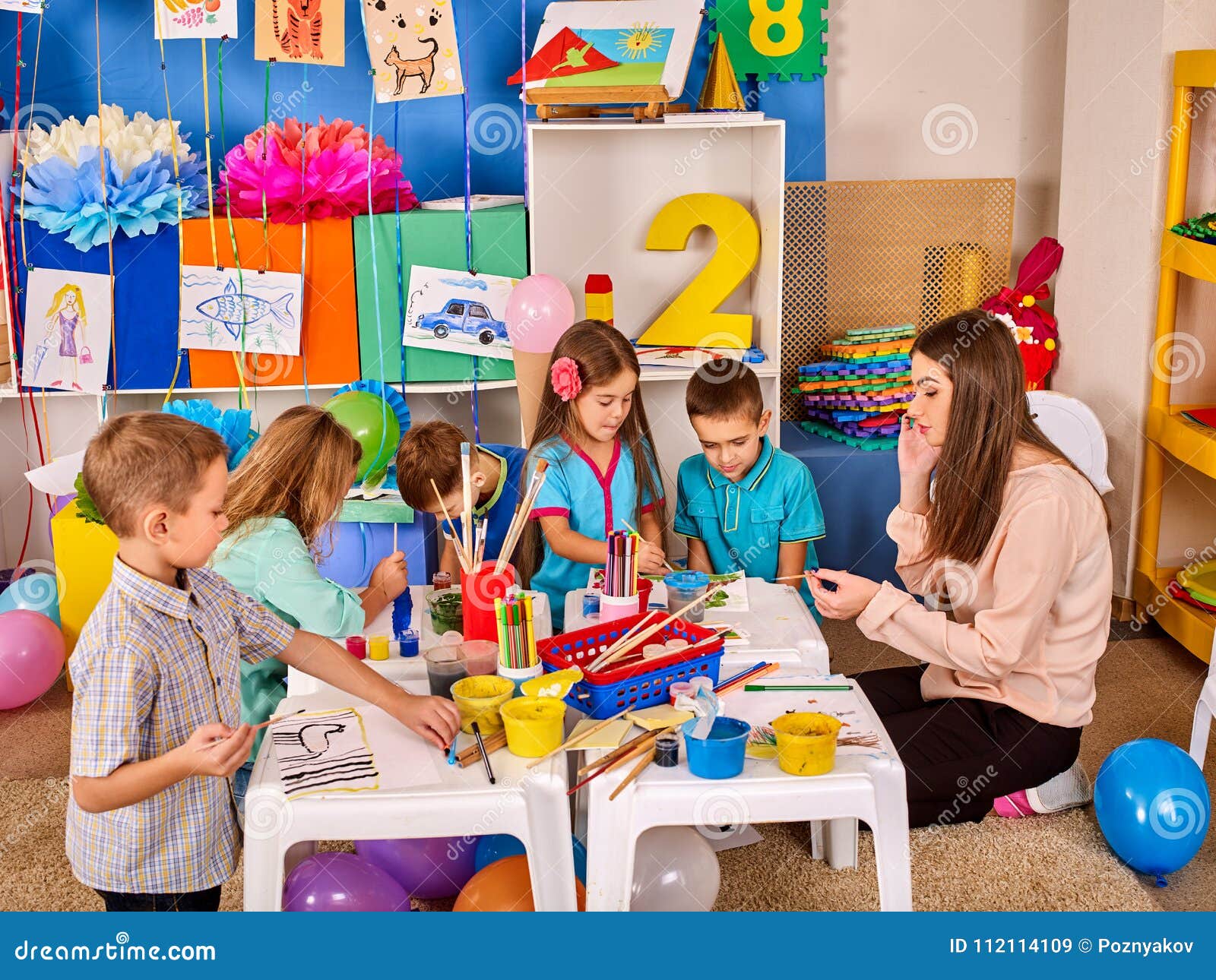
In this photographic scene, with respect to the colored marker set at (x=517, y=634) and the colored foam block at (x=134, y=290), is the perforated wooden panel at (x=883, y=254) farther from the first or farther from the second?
the colored marker set at (x=517, y=634)

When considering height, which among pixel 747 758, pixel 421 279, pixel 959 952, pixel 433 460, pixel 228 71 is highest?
pixel 228 71

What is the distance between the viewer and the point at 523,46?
3311 millimetres

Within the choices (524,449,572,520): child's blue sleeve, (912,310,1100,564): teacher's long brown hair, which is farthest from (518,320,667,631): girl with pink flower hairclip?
(912,310,1100,564): teacher's long brown hair

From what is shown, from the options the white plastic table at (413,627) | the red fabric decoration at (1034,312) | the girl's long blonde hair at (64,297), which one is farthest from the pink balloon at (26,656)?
the red fabric decoration at (1034,312)

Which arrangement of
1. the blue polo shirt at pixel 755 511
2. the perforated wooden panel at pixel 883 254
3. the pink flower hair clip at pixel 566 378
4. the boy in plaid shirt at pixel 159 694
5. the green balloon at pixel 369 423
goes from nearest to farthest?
1. the boy in plaid shirt at pixel 159 694
2. the pink flower hair clip at pixel 566 378
3. the blue polo shirt at pixel 755 511
4. the green balloon at pixel 369 423
5. the perforated wooden panel at pixel 883 254

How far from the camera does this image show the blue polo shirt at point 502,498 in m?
2.64

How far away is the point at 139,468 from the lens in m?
1.44

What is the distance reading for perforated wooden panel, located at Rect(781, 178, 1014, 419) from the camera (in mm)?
3574

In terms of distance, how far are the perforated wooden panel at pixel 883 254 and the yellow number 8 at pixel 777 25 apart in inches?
14.8

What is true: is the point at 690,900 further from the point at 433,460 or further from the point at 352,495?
the point at 352,495

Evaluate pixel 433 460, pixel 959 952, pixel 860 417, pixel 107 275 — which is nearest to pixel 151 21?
pixel 107 275

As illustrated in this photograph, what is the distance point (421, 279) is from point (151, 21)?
1043mm

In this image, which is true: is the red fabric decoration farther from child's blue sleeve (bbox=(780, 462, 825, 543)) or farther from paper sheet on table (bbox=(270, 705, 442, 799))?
paper sheet on table (bbox=(270, 705, 442, 799))

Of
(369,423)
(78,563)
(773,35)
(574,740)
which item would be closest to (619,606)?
(574,740)
